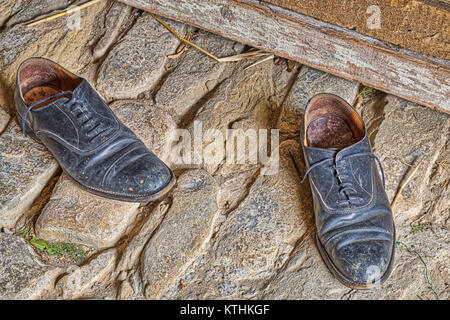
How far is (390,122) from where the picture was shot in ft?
9.11

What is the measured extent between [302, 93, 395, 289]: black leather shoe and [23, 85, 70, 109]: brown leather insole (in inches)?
52.8

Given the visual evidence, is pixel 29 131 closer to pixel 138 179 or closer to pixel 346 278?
pixel 138 179

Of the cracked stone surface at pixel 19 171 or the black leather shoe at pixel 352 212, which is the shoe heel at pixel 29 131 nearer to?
the cracked stone surface at pixel 19 171

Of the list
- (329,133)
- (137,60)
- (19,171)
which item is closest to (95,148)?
(19,171)

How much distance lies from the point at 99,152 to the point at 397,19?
1598mm

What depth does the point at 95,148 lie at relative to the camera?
2.50 m

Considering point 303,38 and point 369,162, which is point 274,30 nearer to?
point 303,38

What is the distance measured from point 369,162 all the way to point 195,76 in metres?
1.17

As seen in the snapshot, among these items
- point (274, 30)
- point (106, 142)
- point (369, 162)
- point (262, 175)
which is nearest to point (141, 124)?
point (106, 142)

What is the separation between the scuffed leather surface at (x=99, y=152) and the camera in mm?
2441

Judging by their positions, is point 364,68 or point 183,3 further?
point 183,3

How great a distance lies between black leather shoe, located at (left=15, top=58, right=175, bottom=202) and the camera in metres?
2.44

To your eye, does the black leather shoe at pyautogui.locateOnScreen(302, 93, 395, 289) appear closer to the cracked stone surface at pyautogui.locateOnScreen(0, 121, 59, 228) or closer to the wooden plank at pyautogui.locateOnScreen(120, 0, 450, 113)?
the wooden plank at pyautogui.locateOnScreen(120, 0, 450, 113)

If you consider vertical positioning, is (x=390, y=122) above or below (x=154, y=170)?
below
